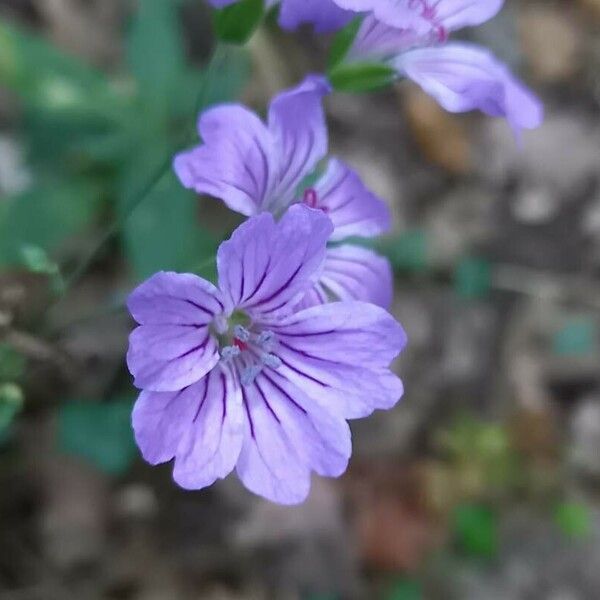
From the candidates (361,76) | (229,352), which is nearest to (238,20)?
(361,76)

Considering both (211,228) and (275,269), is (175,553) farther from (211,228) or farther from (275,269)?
(275,269)

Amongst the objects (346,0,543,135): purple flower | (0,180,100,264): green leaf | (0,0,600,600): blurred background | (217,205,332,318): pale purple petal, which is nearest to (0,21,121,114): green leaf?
(0,0,600,600): blurred background

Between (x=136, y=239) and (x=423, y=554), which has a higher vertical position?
(x=136, y=239)

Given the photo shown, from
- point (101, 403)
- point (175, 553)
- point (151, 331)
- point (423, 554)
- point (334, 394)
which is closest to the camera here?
point (151, 331)

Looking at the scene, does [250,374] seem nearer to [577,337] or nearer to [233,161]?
[233,161]

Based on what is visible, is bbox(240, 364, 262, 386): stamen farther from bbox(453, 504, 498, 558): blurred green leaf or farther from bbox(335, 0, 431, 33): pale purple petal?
bbox(453, 504, 498, 558): blurred green leaf

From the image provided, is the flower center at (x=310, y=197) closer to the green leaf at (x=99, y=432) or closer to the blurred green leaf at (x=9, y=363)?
the blurred green leaf at (x=9, y=363)

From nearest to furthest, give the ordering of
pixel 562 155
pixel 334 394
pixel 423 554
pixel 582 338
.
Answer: pixel 334 394, pixel 423 554, pixel 582 338, pixel 562 155

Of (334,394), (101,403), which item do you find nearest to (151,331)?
(334,394)

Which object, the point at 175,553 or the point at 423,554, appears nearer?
the point at 175,553
